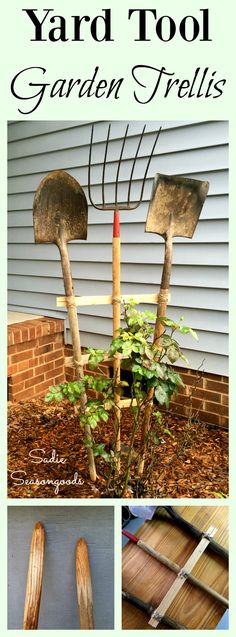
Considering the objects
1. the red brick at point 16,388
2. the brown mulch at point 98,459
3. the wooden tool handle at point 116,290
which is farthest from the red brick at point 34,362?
the wooden tool handle at point 116,290

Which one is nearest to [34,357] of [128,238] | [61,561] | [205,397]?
[128,238]

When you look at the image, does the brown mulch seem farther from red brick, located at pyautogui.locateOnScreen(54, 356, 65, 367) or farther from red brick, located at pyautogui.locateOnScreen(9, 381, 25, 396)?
red brick, located at pyautogui.locateOnScreen(54, 356, 65, 367)

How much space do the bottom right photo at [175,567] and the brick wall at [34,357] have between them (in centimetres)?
127

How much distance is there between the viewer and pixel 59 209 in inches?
63.6

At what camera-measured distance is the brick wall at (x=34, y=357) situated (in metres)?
2.57

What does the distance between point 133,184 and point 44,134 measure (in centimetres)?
75

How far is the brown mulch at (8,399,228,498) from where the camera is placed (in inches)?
70.5

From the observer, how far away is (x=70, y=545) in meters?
1.51

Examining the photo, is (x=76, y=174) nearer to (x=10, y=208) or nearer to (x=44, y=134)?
(x=44, y=134)

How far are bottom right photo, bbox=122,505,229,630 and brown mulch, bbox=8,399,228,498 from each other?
0.87 feet

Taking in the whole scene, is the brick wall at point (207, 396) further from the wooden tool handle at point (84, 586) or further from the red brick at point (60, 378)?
the wooden tool handle at point (84, 586)

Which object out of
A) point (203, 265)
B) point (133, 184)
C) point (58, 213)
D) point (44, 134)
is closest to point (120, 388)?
point (58, 213)

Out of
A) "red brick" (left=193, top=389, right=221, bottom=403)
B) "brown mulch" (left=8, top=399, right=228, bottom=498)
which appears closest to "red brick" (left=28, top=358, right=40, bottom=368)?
"brown mulch" (left=8, top=399, right=228, bottom=498)

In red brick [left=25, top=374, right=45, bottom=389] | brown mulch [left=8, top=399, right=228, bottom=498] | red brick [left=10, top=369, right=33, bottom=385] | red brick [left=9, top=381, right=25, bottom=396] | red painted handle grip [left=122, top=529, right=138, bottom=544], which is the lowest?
red painted handle grip [left=122, top=529, right=138, bottom=544]
